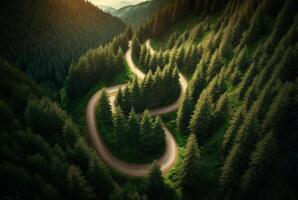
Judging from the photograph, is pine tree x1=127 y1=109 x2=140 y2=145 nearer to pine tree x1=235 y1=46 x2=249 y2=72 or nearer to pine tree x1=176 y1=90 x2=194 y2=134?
pine tree x1=176 y1=90 x2=194 y2=134

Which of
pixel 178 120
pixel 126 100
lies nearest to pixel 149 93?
pixel 126 100

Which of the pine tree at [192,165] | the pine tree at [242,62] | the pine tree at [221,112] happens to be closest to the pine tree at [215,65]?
the pine tree at [242,62]

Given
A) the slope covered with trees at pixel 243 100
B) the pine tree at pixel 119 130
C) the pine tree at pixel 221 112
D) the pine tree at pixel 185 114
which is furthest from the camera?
the pine tree at pixel 185 114

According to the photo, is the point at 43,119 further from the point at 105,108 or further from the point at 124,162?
the point at 124,162

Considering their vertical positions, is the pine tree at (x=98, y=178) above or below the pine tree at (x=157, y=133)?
below

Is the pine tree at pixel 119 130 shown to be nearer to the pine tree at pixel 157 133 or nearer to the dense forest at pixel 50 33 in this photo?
the pine tree at pixel 157 133
